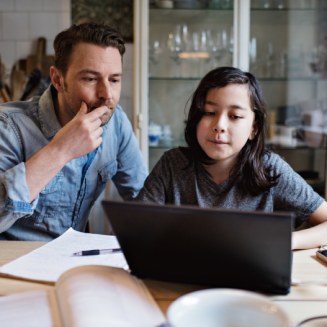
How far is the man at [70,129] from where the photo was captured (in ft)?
3.85

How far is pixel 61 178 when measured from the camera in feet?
4.34

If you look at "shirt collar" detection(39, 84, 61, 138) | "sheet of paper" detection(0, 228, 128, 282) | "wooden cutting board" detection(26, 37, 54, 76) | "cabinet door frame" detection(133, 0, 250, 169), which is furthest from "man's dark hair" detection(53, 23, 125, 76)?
"wooden cutting board" detection(26, 37, 54, 76)

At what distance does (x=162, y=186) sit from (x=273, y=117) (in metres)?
1.48

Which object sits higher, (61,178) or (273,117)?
(273,117)

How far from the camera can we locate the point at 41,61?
2.35m

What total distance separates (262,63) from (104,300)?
219 centimetres

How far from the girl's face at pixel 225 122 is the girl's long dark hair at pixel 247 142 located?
0.08ft

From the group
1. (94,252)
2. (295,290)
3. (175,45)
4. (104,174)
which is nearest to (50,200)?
(104,174)

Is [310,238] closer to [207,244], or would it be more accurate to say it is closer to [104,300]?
[207,244]

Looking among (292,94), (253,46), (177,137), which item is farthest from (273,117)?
(177,137)

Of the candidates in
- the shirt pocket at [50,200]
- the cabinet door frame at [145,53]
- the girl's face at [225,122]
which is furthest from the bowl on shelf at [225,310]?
the cabinet door frame at [145,53]

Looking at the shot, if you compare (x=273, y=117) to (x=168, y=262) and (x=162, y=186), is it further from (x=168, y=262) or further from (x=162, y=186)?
(x=168, y=262)

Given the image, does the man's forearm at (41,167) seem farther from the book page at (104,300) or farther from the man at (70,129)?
the book page at (104,300)

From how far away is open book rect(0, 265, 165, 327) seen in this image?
19.0 inches
